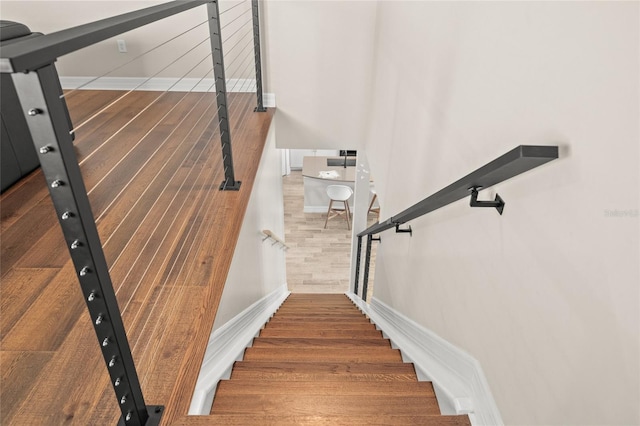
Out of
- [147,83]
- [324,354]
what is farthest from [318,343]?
[147,83]

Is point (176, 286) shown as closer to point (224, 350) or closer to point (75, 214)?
point (224, 350)

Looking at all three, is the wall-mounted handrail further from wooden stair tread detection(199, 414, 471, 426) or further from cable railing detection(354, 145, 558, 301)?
wooden stair tread detection(199, 414, 471, 426)

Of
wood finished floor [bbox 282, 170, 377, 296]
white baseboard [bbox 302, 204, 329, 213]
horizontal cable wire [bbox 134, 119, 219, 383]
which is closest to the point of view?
horizontal cable wire [bbox 134, 119, 219, 383]

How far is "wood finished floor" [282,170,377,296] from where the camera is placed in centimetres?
652

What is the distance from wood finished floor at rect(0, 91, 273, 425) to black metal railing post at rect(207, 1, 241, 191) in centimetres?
9

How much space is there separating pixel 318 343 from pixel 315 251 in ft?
15.5

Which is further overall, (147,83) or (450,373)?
(147,83)

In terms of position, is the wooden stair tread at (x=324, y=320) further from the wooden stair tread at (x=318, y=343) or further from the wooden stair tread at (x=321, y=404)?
the wooden stair tread at (x=321, y=404)

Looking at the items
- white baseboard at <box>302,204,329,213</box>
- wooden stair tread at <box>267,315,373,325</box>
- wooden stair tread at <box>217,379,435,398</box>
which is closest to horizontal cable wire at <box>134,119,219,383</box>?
wooden stair tread at <box>217,379,435,398</box>

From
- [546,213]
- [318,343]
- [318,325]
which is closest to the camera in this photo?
[546,213]

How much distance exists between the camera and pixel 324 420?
51.4 inches

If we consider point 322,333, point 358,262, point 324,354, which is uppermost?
point 324,354

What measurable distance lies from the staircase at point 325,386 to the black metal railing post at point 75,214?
361 millimetres

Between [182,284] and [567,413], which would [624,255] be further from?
[182,284]
